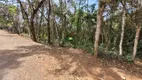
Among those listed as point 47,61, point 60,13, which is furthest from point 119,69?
point 60,13

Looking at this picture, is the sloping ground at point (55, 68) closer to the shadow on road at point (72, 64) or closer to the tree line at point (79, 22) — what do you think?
the shadow on road at point (72, 64)

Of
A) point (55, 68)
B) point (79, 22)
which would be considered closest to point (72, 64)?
point (55, 68)

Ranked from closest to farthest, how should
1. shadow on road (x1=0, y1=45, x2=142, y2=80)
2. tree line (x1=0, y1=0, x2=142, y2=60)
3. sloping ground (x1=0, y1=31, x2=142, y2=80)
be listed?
sloping ground (x1=0, y1=31, x2=142, y2=80) → shadow on road (x1=0, y1=45, x2=142, y2=80) → tree line (x1=0, y1=0, x2=142, y2=60)

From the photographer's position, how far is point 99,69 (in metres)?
7.79

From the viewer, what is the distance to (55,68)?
7594mm

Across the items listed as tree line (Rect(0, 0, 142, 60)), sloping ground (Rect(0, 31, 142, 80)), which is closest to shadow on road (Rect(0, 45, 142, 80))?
sloping ground (Rect(0, 31, 142, 80))

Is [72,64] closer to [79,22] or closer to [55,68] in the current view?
[55,68]

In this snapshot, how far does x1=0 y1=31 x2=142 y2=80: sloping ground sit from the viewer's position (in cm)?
702

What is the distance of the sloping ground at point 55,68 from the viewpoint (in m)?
7.02

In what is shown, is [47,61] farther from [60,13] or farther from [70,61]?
[60,13]

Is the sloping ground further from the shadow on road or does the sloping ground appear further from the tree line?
the tree line

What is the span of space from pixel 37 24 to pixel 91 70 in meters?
19.1

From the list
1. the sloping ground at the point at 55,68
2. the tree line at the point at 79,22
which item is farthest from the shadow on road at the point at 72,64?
the tree line at the point at 79,22

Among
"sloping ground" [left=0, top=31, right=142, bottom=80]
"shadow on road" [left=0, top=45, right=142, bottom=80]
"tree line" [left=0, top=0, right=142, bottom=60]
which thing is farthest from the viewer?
"tree line" [left=0, top=0, right=142, bottom=60]
